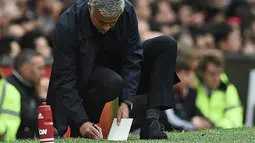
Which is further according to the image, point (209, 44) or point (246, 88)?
point (209, 44)

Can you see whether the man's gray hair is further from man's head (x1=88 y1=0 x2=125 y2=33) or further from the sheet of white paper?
the sheet of white paper

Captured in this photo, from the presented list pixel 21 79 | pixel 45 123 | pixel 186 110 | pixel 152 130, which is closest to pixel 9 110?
pixel 21 79

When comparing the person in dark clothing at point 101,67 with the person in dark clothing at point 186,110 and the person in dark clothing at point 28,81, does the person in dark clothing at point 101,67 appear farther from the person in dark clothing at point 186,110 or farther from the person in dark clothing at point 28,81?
the person in dark clothing at point 186,110

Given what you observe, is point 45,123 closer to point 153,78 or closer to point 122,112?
point 122,112

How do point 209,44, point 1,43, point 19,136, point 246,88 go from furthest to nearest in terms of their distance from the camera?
point 209,44, point 246,88, point 1,43, point 19,136

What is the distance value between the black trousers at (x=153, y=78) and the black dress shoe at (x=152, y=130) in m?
Answer: 0.17

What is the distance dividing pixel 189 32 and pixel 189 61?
414 centimetres

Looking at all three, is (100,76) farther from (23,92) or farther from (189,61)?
(189,61)

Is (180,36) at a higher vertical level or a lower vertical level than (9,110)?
lower

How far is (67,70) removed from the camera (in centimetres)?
777

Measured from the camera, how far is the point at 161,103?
809cm

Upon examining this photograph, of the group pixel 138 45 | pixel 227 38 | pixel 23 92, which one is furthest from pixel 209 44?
pixel 138 45

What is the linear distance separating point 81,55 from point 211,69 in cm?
515

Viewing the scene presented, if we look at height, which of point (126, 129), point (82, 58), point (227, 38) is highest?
point (82, 58)
